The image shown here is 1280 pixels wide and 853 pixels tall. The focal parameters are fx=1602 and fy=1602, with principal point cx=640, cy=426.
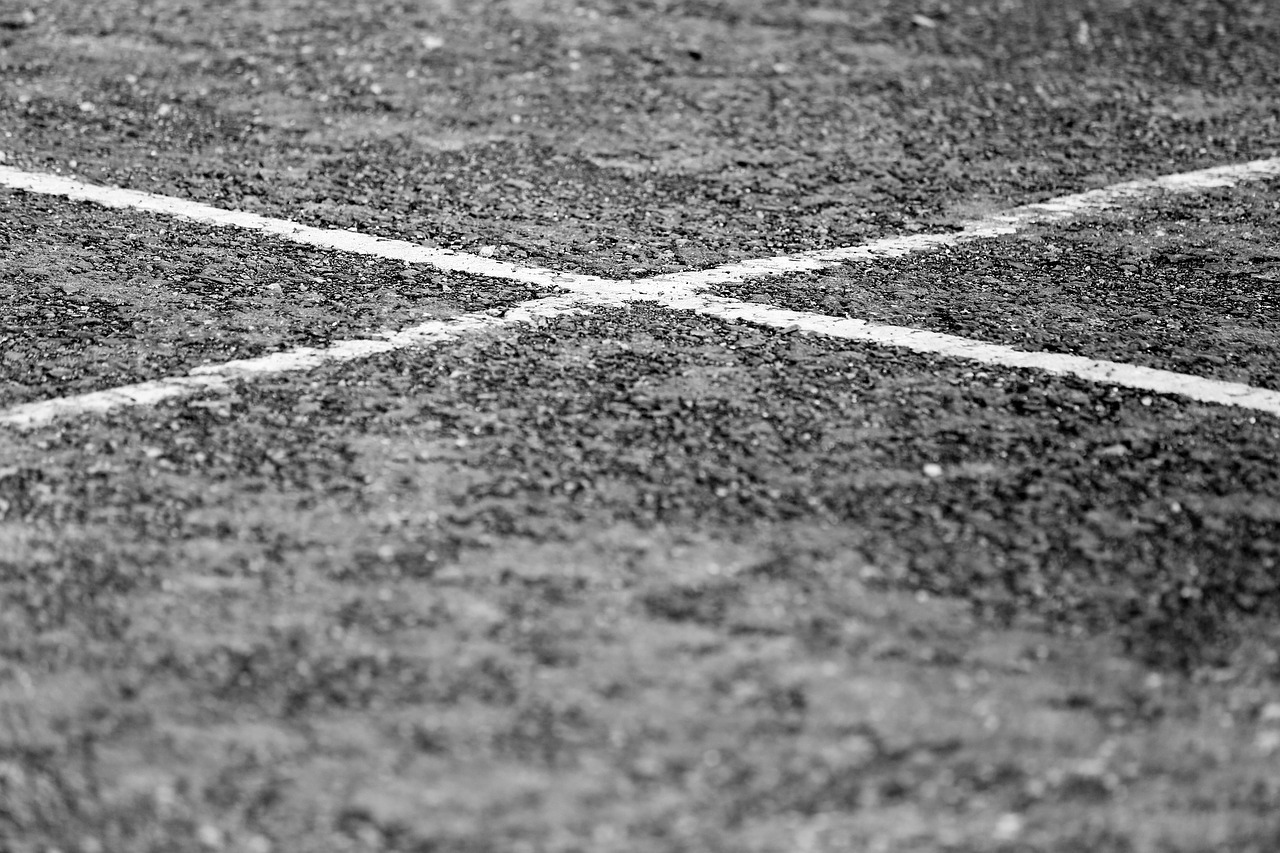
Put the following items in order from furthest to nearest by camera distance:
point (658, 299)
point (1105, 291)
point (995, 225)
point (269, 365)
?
point (995, 225) → point (1105, 291) → point (658, 299) → point (269, 365)

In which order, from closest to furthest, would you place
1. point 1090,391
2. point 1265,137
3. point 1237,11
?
point 1090,391 < point 1265,137 < point 1237,11

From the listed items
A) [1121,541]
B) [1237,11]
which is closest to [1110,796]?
[1121,541]

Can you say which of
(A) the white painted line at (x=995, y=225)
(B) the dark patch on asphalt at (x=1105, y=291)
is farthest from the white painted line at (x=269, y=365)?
(B) the dark patch on asphalt at (x=1105, y=291)

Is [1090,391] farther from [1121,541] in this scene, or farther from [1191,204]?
[1191,204]

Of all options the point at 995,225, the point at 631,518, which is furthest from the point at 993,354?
the point at 631,518

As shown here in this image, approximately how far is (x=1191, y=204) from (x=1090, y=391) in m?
2.17

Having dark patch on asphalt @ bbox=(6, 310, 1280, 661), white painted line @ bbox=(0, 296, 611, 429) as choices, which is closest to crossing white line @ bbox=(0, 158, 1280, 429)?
white painted line @ bbox=(0, 296, 611, 429)

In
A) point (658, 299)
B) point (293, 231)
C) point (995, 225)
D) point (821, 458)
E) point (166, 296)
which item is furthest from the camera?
point (995, 225)

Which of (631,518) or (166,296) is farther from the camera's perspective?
(166,296)

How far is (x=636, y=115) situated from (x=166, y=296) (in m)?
2.98

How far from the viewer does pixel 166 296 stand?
490 centimetres

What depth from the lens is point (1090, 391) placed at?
430cm

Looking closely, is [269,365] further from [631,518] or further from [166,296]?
[631,518]

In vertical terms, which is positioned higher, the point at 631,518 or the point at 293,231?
the point at 631,518
